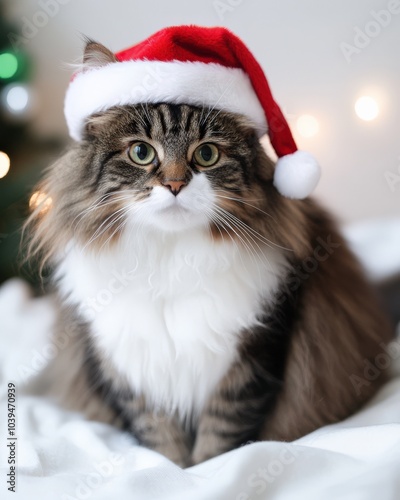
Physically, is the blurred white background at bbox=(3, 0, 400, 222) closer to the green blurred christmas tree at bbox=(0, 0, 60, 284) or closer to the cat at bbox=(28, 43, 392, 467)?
the green blurred christmas tree at bbox=(0, 0, 60, 284)

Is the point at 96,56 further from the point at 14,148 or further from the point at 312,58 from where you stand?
the point at 312,58

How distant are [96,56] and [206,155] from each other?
12.4 inches

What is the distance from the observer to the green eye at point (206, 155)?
1.07 meters

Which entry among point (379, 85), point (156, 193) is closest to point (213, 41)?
point (156, 193)

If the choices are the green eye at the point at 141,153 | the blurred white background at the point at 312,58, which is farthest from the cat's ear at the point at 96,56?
the blurred white background at the point at 312,58

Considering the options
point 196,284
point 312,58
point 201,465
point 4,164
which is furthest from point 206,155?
point 312,58

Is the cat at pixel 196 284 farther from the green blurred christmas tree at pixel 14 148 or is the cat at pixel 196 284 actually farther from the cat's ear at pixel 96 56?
the green blurred christmas tree at pixel 14 148

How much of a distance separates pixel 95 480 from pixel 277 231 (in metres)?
0.64

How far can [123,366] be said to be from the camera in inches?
48.3

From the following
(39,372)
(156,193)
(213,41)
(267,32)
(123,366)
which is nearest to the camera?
(156,193)

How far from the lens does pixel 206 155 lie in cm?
108

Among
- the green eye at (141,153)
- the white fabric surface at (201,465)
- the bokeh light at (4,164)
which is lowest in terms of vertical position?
the white fabric surface at (201,465)

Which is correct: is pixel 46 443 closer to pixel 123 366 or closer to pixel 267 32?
pixel 123 366

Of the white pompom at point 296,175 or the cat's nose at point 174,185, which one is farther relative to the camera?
the white pompom at point 296,175
